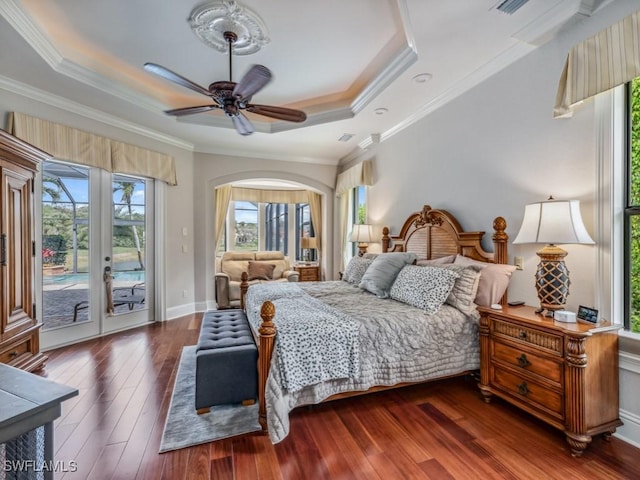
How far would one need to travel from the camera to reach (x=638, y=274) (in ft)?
6.36

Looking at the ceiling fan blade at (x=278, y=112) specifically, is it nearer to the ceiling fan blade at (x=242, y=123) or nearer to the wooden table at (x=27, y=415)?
the ceiling fan blade at (x=242, y=123)

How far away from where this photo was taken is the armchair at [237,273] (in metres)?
5.39

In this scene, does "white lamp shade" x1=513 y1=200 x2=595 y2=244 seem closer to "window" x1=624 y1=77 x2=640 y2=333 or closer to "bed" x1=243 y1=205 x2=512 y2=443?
"window" x1=624 y1=77 x2=640 y2=333

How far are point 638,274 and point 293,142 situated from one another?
440 centimetres

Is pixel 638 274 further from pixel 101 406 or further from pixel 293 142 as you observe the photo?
pixel 293 142

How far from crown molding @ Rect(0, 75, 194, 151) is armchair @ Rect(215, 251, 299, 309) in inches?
91.6

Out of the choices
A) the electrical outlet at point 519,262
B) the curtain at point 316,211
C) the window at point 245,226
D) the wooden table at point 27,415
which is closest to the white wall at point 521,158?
the electrical outlet at point 519,262

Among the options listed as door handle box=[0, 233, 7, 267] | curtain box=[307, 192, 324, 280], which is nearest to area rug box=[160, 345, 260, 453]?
door handle box=[0, 233, 7, 267]

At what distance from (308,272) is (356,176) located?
2.32 metres

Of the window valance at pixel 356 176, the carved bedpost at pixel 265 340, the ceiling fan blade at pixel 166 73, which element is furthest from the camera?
the window valance at pixel 356 176

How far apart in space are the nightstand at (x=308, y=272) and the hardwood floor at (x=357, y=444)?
3894mm

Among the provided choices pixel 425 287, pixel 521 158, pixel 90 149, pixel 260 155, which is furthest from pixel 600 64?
pixel 90 149

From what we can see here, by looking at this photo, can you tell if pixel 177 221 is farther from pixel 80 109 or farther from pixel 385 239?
pixel 385 239

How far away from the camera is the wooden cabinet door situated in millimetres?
2492
